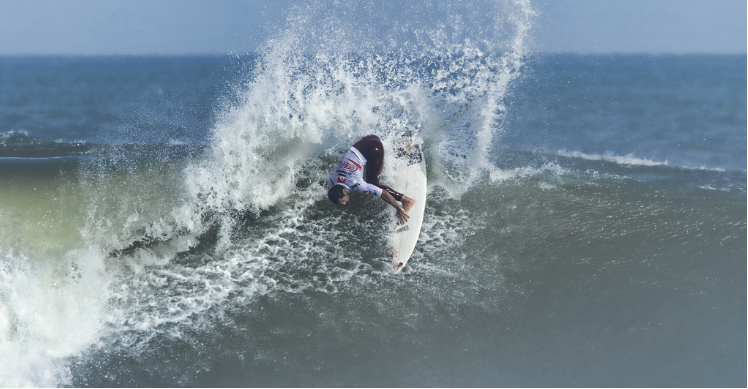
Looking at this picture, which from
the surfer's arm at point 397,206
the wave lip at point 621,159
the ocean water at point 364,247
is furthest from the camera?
the wave lip at point 621,159

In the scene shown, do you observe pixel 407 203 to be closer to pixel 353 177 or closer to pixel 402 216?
pixel 402 216

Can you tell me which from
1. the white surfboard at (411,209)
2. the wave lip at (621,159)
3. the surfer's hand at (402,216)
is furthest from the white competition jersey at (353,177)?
the wave lip at (621,159)

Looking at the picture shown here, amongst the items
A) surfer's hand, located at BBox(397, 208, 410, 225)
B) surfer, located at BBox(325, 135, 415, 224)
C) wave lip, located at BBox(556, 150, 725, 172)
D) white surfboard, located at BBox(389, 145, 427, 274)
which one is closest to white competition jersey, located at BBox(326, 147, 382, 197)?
surfer, located at BBox(325, 135, 415, 224)

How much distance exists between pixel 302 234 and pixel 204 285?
201cm

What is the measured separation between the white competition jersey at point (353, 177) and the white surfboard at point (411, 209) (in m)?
0.87

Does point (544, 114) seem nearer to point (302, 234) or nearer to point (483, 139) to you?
point (483, 139)

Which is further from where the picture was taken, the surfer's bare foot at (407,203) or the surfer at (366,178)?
the surfer's bare foot at (407,203)

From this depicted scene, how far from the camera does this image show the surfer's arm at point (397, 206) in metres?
7.14

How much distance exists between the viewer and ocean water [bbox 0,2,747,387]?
18.3 ft

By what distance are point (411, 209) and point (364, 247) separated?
1.29m

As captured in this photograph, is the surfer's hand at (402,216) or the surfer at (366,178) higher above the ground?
the surfer at (366,178)

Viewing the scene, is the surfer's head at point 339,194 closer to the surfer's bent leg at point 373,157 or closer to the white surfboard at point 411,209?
the surfer's bent leg at point 373,157

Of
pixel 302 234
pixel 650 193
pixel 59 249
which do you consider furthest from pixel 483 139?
pixel 59 249

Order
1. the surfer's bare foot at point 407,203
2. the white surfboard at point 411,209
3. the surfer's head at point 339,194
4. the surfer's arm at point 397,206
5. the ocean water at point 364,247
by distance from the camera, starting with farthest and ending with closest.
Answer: the surfer's bare foot at point 407,203
the surfer's arm at point 397,206
the surfer's head at point 339,194
the white surfboard at point 411,209
the ocean water at point 364,247
